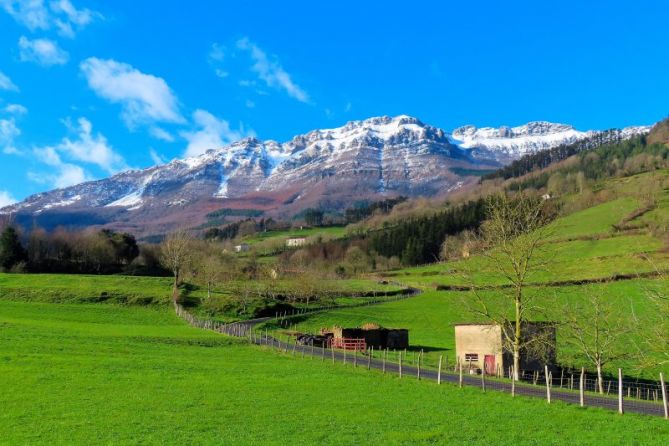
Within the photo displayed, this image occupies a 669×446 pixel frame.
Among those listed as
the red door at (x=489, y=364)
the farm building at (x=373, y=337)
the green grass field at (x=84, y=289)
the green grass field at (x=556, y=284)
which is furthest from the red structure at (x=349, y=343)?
the green grass field at (x=84, y=289)

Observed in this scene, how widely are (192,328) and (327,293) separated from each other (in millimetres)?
49472

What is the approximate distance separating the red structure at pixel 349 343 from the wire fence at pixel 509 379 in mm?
3139

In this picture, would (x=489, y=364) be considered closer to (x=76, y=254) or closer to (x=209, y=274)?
(x=209, y=274)

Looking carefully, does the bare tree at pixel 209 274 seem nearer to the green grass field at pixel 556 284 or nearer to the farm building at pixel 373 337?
the green grass field at pixel 556 284

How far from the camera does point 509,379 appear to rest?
44219mm

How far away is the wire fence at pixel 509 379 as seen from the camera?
102ft

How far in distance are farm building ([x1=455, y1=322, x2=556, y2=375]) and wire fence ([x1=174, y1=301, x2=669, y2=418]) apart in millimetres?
908

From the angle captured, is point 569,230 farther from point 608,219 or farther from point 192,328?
point 192,328

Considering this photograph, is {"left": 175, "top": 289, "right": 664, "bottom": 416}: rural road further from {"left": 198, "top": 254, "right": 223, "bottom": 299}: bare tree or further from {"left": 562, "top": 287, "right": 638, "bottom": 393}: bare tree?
{"left": 198, "top": 254, "right": 223, "bottom": 299}: bare tree

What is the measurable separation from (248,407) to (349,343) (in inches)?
1645

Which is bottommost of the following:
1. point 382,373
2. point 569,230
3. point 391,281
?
point 382,373

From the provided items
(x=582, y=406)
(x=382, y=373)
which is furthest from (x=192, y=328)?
(x=582, y=406)

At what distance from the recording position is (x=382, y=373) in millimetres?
41438

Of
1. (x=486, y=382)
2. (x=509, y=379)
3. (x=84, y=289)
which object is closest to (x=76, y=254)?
(x=84, y=289)
